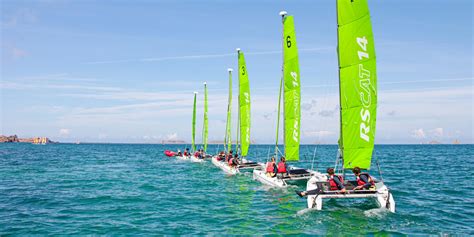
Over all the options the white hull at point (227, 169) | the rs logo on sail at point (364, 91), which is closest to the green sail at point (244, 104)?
the white hull at point (227, 169)

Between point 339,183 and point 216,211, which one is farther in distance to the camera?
point 216,211

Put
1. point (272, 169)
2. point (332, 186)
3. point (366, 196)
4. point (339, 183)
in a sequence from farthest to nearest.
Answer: point (272, 169) < point (332, 186) < point (339, 183) < point (366, 196)

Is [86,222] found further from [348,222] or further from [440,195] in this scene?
[440,195]

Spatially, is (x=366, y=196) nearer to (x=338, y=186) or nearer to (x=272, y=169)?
(x=338, y=186)

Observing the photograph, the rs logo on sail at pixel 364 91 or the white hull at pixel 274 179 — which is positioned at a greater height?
the rs logo on sail at pixel 364 91

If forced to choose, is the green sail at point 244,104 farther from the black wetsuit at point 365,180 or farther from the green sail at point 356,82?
the black wetsuit at point 365,180

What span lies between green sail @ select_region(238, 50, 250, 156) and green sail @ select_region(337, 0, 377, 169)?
726 inches

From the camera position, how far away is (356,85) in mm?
18547

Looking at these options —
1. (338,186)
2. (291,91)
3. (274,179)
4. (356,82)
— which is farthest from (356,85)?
(274,179)

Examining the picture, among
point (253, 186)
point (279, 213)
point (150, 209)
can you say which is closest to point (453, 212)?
point (279, 213)

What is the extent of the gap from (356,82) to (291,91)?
27.2ft

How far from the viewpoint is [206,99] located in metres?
56.0

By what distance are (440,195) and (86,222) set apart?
19748 mm

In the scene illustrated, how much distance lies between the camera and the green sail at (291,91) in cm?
2642
